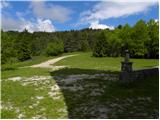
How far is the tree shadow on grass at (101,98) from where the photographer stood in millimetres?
14477

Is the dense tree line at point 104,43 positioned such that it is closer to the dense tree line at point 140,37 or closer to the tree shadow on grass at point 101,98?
the dense tree line at point 140,37

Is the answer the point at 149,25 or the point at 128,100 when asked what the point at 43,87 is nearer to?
the point at 128,100

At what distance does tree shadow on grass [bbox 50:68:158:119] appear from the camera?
570 inches

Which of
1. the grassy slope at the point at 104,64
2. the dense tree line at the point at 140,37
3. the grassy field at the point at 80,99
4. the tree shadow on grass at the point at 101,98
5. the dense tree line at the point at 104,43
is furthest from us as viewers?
the dense tree line at the point at 140,37

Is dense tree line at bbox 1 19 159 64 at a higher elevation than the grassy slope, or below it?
higher

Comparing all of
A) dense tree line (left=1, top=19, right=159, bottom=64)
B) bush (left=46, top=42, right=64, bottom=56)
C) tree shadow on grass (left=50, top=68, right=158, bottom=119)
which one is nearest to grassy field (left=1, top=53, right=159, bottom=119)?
tree shadow on grass (left=50, top=68, right=158, bottom=119)

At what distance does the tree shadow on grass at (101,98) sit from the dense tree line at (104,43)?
15.5m

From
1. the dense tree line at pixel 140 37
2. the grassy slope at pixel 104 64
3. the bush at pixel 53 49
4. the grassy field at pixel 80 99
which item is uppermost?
the dense tree line at pixel 140 37

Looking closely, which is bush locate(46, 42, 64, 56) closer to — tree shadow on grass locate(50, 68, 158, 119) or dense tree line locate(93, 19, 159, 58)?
dense tree line locate(93, 19, 159, 58)

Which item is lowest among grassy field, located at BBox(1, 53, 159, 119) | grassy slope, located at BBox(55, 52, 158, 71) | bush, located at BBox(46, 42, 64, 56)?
grassy slope, located at BBox(55, 52, 158, 71)

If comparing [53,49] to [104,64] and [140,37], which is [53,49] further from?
[104,64]

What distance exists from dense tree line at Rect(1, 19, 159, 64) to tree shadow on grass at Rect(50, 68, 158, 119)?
50.7 feet

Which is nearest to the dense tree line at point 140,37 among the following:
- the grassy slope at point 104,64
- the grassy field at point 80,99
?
the grassy slope at point 104,64

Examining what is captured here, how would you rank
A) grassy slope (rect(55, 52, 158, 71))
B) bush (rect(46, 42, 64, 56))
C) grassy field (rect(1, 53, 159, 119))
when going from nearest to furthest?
grassy field (rect(1, 53, 159, 119))
grassy slope (rect(55, 52, 158, 71))
bush (rect(46, 42, 64, 56))
